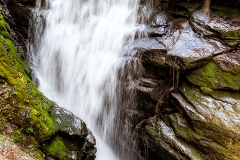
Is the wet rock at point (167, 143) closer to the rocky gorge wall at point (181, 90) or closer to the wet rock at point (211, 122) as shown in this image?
the rocky gorge wall at point (181, 90)

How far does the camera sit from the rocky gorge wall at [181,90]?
15.3ft

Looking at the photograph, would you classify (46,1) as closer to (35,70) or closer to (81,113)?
(35,70)

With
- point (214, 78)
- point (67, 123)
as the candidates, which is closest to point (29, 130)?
point (67, 123)

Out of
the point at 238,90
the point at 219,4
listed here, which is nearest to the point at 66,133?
the point at 238,90

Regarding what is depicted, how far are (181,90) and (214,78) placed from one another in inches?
32.1

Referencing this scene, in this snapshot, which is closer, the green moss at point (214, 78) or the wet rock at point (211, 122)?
the wet rock at point (211, 122)

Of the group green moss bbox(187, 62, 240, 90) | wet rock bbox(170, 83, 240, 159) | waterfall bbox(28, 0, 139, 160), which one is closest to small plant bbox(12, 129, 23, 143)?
waterfall bbox(28, 0, 139, 160)

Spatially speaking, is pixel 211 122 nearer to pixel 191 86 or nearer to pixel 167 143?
pixel 191 86

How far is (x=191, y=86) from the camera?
552 cm

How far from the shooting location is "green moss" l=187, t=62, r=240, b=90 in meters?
5.14

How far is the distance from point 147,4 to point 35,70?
14.4 feet

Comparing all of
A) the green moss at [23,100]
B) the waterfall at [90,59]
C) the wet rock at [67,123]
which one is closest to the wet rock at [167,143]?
the waterfall at [90,59]

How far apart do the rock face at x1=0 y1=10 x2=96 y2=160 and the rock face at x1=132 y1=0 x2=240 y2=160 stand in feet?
6.10

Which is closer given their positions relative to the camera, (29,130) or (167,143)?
(29,130)
